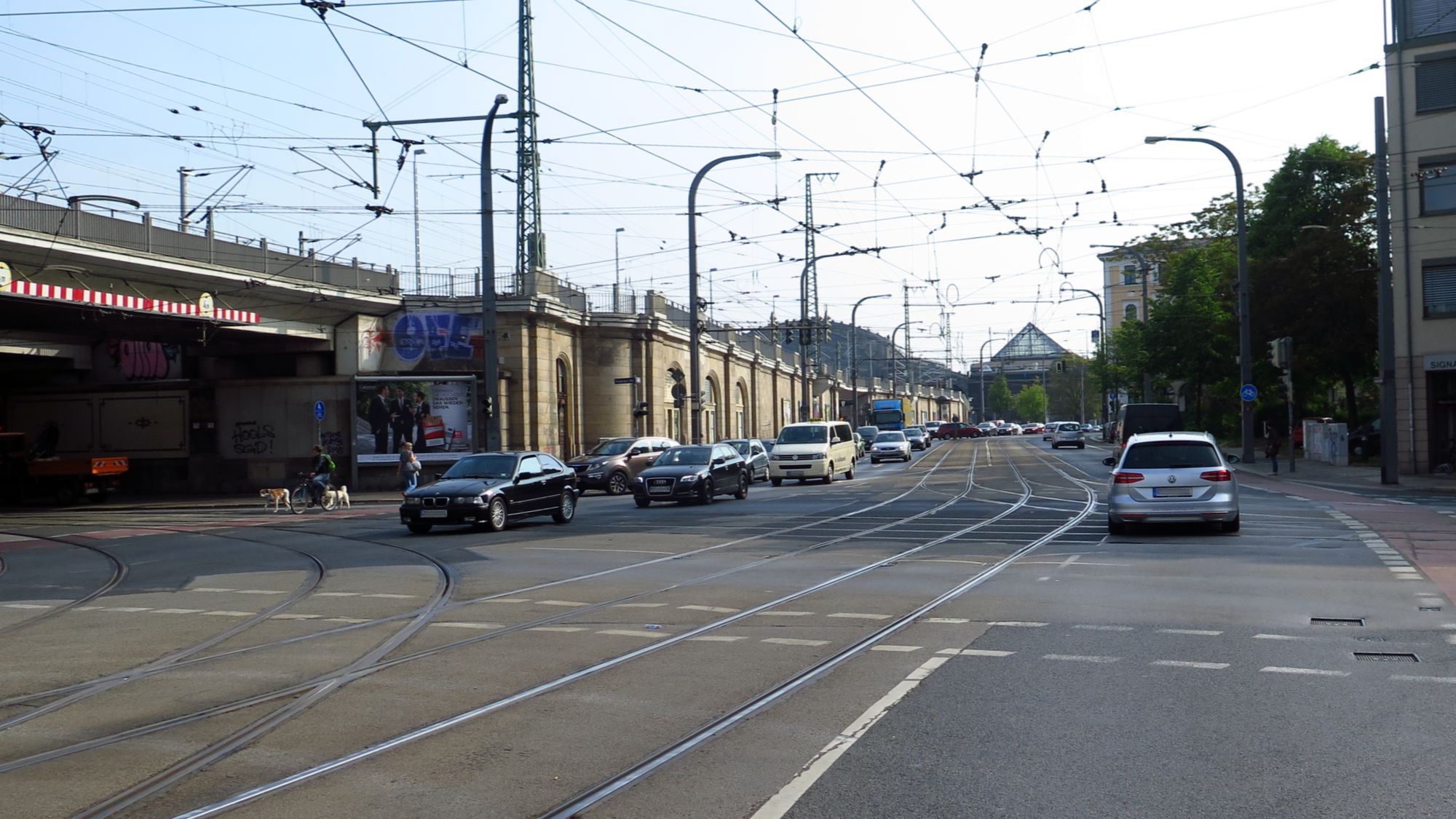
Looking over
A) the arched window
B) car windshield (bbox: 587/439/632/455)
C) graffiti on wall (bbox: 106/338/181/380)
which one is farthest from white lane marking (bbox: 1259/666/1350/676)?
the arched window

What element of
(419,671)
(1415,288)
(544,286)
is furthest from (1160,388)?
(419,671)

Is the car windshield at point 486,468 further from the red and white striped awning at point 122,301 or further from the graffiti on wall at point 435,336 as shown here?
the graffiti on wall at point 435,336

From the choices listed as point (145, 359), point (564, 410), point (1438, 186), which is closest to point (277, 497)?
point (145, 359)

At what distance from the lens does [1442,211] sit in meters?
35.4

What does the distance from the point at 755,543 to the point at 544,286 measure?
90.4 feet

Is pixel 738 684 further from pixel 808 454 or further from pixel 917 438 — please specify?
pixel 917 438

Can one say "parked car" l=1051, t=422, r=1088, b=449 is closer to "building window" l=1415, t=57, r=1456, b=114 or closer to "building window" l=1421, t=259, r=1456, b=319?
"building window" l=1421, t=259, r=1456, b=319

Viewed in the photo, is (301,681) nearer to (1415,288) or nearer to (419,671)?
(419,671)

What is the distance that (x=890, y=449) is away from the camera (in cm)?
5591

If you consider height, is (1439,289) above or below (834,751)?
above

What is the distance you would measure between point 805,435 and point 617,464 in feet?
19.0

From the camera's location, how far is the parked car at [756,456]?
40.8m

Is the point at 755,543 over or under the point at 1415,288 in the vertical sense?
under

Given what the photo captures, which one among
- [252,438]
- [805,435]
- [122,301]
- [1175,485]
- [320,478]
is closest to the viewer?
[1175,485]
